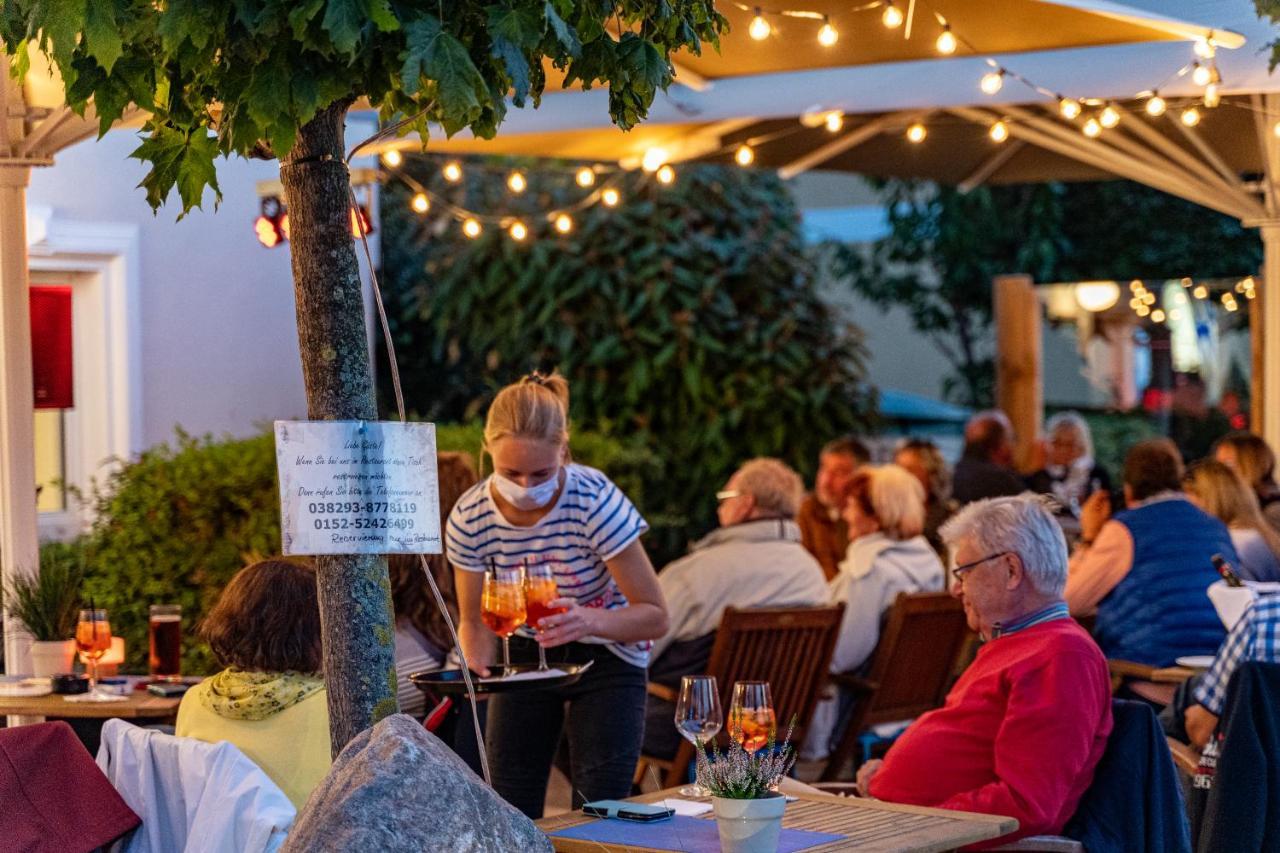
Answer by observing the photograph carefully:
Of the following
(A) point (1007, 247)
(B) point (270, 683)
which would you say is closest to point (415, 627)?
(B) point (270, 683)

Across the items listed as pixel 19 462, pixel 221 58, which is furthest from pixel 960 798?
pixel 19 462

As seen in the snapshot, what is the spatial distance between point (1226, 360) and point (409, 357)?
6.52 meters

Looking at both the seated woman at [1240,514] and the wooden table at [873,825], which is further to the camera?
the seated woman at [1240,514]

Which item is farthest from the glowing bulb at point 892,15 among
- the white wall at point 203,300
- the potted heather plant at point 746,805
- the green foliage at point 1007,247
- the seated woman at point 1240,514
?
the green foliage at point 1007,247

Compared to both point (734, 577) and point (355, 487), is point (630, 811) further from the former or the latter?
point (734, 577)

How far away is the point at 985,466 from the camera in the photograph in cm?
982

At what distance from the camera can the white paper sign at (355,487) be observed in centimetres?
257

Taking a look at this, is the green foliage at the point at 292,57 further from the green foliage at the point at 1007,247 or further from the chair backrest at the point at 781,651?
the green foliage at the point at 1007,247

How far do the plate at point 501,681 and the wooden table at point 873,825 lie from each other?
0.43 meters

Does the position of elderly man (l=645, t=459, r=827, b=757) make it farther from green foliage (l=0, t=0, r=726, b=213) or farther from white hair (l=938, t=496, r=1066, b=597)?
green foliage (l=0, t=0, r=726, b=213)

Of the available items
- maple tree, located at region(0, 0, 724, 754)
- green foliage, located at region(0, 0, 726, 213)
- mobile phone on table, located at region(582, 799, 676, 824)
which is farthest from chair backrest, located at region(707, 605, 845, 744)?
green foliage, located at region(0, 0, 726, 213)

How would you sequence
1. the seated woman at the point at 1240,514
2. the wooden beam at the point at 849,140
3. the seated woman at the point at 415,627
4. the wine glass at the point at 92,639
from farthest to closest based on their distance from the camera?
1. the wooden beam at the point at 849,140
2. the seated woman at the point at 1240,514
3. the seated woman at the point at 415,627
4. the wine glass at the point at 92,639

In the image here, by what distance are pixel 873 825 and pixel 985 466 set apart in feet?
22.1

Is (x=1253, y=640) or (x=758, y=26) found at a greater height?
(x=758, y=26)
